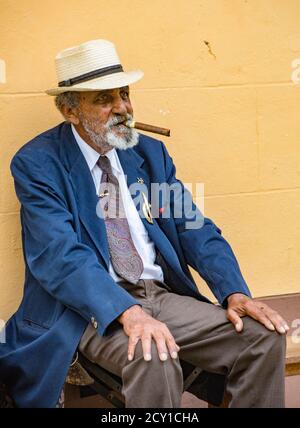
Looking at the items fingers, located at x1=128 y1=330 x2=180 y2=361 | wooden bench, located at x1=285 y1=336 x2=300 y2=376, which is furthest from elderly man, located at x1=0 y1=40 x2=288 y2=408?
wooden bench, located at x1=285 y1=336 x2=300 y2=376

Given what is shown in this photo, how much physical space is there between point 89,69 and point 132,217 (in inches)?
26.4

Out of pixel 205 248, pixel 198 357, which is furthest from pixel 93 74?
pixel 198 357

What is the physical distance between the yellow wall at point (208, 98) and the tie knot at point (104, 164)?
0.41 metres

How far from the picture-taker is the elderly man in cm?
315

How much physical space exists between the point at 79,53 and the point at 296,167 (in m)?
1.49

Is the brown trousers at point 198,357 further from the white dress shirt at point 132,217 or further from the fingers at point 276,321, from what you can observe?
the white dress shirt at point 132,217

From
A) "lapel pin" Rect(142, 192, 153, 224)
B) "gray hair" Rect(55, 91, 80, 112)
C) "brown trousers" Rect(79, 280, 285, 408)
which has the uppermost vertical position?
"gray hair" Rect(55, 91, 80, 112)

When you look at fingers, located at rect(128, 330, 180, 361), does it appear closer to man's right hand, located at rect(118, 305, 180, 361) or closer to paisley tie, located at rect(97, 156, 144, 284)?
man's right hand, located at rect(118, 305, 180, 361)

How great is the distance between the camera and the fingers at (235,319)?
3.25 meters

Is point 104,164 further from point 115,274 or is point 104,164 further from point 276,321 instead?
point 276,321

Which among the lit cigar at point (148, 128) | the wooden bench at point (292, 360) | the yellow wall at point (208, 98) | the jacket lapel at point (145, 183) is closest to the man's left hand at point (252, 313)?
the jacket lapel at point (145, 183)

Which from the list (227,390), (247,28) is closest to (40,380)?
(227,390)

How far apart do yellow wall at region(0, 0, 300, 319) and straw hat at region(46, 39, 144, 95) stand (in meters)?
0.32

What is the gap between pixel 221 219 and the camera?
4.25 metres
